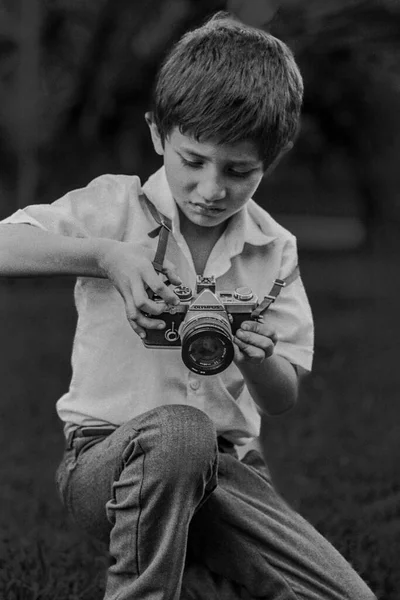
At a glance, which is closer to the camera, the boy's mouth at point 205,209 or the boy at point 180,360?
the boy at point 180,360

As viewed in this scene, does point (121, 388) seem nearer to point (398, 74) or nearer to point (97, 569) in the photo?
point (97, 569)

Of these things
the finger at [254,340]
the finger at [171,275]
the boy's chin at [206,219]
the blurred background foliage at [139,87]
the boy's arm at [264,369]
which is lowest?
the boy's arm at [264,369]

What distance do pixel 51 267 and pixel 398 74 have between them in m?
6.68

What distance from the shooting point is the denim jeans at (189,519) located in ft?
7.50

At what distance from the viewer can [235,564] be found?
8.78ft

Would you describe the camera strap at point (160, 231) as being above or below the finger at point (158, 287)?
above

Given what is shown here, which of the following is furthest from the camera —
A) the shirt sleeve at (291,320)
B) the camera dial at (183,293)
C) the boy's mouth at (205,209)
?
the shirt sleeve at (291,320)

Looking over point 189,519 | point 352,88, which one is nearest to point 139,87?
point 352,88

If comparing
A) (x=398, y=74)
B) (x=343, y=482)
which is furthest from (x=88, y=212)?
(x=398, y=74)

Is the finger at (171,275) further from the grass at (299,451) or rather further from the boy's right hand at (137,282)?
the grass at (299,451)

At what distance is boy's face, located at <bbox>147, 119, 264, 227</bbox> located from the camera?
8.04ft

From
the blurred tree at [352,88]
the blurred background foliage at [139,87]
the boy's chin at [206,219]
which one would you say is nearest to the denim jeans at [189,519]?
the boy's chin at [206,219]

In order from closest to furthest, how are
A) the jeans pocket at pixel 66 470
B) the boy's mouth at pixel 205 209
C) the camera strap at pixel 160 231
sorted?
the camera strap at pixel 160 231 → the boy's mouth at pixel 205 209 → the jeans pocket at pixel 66 470

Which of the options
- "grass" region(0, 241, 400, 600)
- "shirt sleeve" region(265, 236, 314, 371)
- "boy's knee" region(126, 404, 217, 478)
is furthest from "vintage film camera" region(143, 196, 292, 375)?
"grass" region(0, 241, 400, 600)
